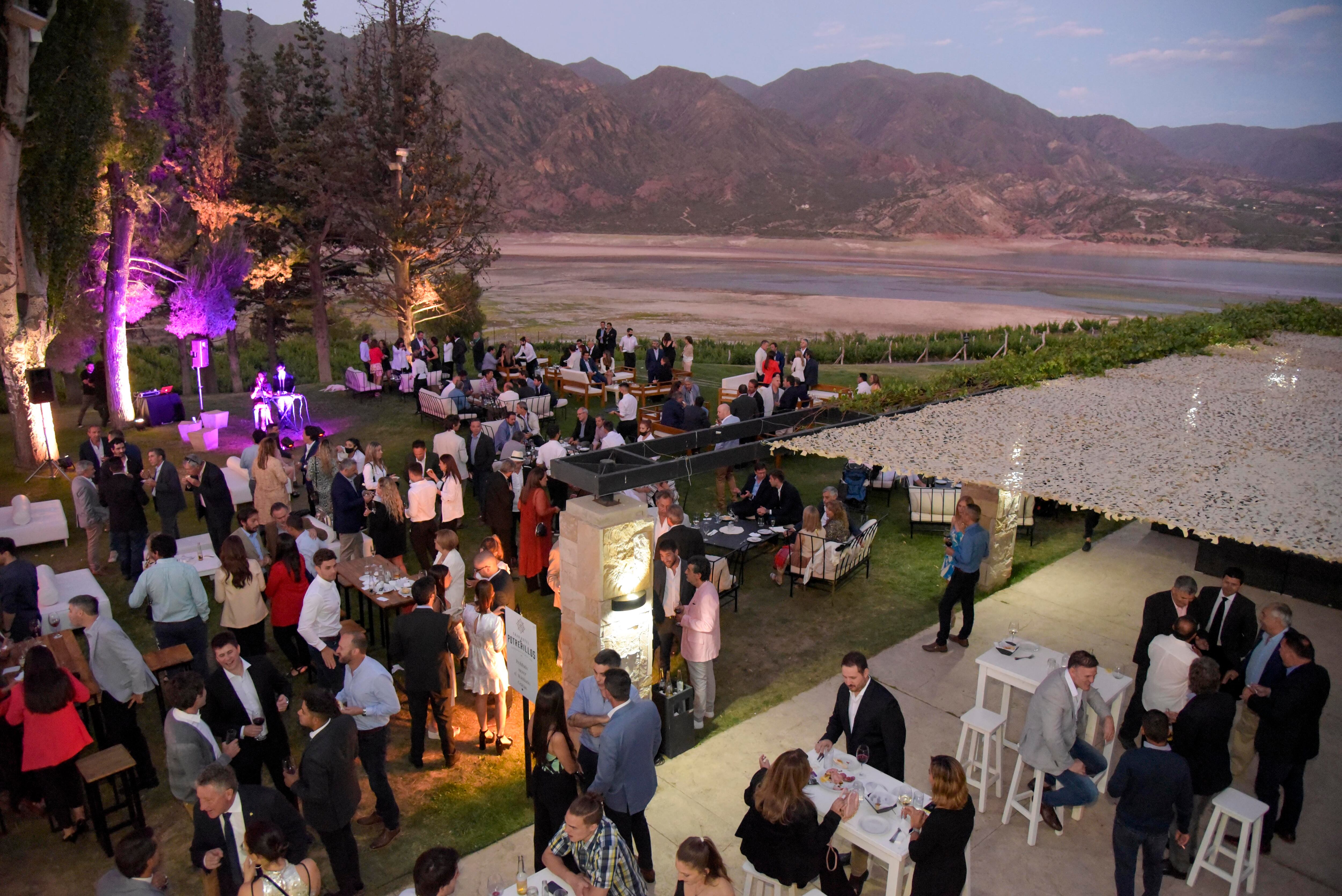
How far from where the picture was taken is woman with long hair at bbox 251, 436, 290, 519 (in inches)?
372

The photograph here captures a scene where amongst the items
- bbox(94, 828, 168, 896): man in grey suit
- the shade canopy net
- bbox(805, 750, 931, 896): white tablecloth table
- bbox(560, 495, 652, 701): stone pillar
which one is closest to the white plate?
bbox(805, 750, 931, 896): white tablecloth table

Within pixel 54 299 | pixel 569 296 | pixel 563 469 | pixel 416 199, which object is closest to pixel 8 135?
pixel 54 299

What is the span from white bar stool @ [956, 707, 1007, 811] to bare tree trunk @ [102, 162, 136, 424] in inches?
751

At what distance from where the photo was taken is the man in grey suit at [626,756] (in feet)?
15.1

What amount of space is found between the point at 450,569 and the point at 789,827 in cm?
401

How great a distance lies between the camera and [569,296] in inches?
3012

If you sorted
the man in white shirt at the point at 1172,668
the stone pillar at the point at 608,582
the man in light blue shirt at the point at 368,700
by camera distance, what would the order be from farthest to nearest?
the stone pillar at the point at 608,582 < the man in white shirt at the point at 1172,668 < the man in light blue shirt at the point at 368,700

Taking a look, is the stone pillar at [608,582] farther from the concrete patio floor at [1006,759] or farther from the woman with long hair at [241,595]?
the woman with long hair at [241,595]

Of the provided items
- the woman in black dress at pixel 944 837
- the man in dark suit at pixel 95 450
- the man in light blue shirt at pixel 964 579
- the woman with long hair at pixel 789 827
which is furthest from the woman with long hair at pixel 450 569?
the man in dark suit at pixel 95 450

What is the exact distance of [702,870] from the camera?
139 inches

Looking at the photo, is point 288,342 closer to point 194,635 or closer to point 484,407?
point 484,407

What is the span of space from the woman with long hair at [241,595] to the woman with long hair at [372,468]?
8.25 ft

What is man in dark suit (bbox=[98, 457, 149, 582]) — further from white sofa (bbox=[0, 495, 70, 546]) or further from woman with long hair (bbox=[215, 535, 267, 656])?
woman with long hair (bbox=[215, 535, 267, 656])

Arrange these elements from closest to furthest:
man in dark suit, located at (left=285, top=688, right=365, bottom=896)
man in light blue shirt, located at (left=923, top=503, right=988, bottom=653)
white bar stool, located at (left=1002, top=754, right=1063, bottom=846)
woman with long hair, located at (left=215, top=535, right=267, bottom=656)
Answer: man in dark suit, located at (left=285, top=688, right=365, bottom=896) < white bar stool, located at (left=1002, top=754, right=1063, bottom=846) < woman with long hair, located at (left=215, top=535, right=267, bottom=656) < man in light blue shirt, located at (left=923, top=503, right=988, bottom=653)
